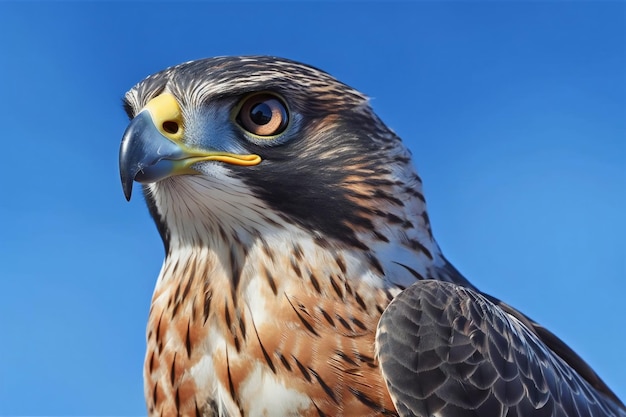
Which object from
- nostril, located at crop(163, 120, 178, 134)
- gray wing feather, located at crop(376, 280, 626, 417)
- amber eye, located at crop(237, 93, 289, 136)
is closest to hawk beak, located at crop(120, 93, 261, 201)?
nostril, located at crop(163, 120, 178, 134)

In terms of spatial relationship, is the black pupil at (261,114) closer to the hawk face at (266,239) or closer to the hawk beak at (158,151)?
the hawk face at (266,239)

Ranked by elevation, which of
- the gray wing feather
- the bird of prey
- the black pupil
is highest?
the black pupil

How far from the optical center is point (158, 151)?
336cm

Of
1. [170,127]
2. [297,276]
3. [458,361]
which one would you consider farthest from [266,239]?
[458,361]

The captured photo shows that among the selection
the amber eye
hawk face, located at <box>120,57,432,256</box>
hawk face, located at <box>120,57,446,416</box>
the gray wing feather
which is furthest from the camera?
the amber eye

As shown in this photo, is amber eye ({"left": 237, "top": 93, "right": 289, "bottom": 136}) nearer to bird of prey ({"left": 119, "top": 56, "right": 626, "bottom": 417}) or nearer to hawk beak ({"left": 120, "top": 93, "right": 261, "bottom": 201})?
bird of prey ({"left": 119, "top": 56, "right": 626, "bottom": 417})

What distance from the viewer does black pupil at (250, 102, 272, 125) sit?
3.58 m

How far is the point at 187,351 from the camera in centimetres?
347

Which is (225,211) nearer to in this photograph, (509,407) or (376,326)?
(376,326)

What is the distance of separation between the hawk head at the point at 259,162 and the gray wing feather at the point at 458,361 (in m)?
0.37

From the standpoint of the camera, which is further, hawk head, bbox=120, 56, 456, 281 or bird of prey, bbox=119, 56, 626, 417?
hawk head, bbox=120, 56, 456, 281

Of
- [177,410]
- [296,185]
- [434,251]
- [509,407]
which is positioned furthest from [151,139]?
[509,407]

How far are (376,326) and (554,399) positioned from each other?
93 centimetres

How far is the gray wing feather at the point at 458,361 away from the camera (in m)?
3.15
